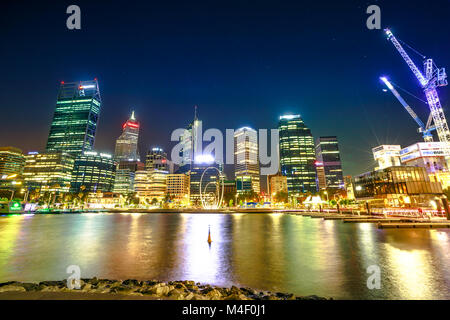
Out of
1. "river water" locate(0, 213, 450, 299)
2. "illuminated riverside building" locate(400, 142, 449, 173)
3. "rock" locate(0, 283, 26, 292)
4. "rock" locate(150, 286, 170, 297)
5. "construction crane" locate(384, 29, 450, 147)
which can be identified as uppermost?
"construction crane" locate(384, 29, 450, 147)

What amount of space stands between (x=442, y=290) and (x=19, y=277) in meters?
27.1

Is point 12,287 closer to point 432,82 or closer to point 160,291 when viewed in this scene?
point 160,291

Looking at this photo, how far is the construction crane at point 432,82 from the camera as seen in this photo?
442ft

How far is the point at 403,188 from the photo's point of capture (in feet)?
Result: 344

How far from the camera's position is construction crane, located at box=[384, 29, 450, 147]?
135 metres

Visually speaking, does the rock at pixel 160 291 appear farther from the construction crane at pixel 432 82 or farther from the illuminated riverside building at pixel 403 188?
the construction crane at pixel 432 82

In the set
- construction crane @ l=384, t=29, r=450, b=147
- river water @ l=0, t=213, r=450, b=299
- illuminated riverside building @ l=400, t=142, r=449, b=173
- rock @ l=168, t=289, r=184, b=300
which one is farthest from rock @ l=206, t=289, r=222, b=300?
illuminated riverside building @ l=400, t=142, r=449, b=173

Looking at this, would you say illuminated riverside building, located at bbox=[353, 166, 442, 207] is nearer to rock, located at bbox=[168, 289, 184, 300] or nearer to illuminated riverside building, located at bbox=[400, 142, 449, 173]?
illuminated riverside building, located at bbox=[400, 142, 449, 173]

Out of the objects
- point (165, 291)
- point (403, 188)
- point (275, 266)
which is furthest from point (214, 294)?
point (403, 188)

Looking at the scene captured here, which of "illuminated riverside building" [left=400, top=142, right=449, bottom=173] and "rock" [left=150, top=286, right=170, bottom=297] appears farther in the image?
"illuminated riverside building" [left=400, top=142, right=449, bottom=173]

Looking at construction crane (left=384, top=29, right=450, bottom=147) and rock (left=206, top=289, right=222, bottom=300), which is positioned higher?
construction crane (left=384, top=29, right=450, bottom=147)

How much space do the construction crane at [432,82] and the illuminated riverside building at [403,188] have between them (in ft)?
233

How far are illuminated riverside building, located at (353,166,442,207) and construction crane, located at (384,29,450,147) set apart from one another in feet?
233
